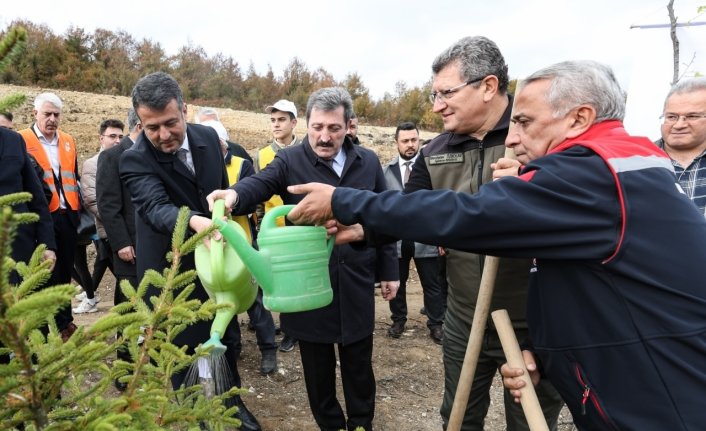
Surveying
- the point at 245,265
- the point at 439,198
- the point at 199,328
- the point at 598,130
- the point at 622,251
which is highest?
the point at 598,130

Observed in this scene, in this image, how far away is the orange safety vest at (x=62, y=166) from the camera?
450 cm

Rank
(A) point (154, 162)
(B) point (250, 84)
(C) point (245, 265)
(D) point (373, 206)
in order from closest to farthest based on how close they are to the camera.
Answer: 1. (D) point (373, 206)
2. (C) point (245, 265)
3. (A) point (154, 162)
4. (B) point (250, 84)

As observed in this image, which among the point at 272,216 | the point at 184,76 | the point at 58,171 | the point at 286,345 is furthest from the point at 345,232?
the point at 184,76

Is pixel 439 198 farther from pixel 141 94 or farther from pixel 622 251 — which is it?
pixel 141 94

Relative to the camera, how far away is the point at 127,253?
12.5ft

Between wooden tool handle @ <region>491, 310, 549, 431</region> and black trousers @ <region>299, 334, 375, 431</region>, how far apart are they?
1223mm

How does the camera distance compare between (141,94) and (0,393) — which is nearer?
(0,393)

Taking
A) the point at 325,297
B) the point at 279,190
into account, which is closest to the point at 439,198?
the point at 325,297

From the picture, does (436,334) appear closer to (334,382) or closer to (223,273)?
(334,382)

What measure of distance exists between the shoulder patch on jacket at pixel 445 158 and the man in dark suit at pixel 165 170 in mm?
1078

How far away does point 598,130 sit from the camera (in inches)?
55.9

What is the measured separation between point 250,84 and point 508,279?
2546 cm

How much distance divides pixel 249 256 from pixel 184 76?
2340 centimetres

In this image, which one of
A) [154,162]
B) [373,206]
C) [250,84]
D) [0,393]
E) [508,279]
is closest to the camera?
[0,393]
